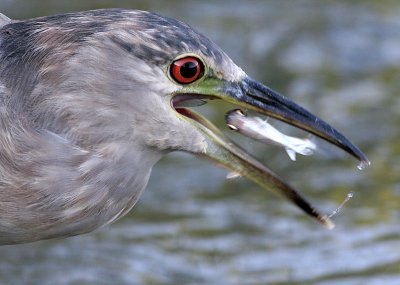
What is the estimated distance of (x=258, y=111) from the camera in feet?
14.8

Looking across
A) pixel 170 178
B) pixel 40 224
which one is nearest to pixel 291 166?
pixel 170 178

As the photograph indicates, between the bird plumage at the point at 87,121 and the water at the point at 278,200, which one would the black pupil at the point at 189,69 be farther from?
the water at the point at 278,200

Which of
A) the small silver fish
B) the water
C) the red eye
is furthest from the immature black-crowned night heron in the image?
the water

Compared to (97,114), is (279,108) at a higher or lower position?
higher

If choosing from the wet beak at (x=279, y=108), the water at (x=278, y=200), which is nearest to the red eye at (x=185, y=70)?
the wet beak at (x=279, y=108)

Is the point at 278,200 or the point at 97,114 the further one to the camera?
the point at 278,200

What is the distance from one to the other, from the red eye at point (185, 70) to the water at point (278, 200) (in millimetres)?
1686

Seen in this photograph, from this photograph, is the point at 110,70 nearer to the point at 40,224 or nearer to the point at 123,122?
the point at 123,122

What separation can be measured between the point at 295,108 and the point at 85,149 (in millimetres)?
851

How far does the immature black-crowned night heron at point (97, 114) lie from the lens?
4.22m

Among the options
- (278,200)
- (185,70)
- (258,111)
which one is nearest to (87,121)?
(185,70)

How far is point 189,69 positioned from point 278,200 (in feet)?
10.5

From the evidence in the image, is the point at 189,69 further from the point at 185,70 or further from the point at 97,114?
the point at 97,114

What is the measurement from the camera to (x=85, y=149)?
423 centimetres
